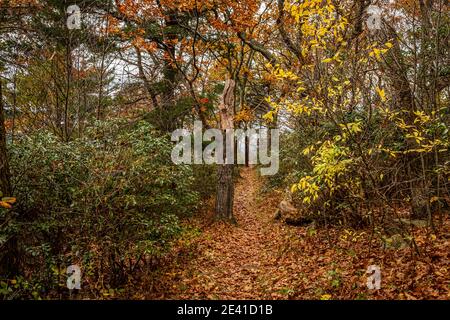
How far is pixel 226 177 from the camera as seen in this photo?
37.5ft

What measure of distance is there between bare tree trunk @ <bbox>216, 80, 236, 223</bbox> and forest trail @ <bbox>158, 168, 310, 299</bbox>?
530 mm

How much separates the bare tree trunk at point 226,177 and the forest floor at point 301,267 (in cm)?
131

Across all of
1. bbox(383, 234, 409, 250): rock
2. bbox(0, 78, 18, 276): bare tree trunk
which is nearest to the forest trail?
bbox(383, 234, 409, 250): rock

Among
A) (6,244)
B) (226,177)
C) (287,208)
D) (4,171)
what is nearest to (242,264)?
(287,208)

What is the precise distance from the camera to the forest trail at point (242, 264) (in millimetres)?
6152

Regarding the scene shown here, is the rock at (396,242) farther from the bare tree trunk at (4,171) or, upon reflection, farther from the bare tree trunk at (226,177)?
the bare tree trunk at (4,171)

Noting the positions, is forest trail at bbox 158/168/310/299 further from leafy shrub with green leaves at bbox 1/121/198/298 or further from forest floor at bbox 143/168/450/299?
leafy shrub with green leaves at bbox 1/121/198/298

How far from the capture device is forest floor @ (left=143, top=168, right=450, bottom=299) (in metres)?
4.97

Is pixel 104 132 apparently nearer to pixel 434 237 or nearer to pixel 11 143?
pixel 11 143

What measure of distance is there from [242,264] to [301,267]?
1.63 m

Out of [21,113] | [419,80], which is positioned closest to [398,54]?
[419,80]
